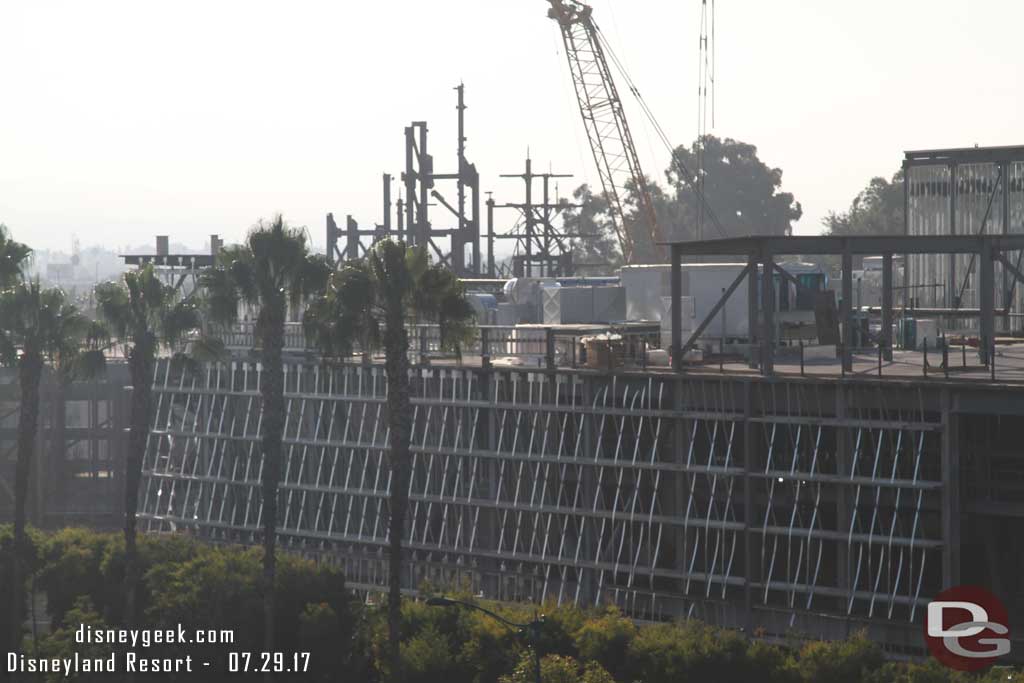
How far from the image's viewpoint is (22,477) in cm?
5531

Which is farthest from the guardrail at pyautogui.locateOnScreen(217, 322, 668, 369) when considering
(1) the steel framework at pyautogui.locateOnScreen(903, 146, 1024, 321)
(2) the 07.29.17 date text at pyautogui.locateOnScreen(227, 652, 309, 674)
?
(1) the steel framework at pyautogui.locateOnScreen(903, 146, 1024, 321)

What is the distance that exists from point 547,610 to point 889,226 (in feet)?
472

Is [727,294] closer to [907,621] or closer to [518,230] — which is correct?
[907,621]

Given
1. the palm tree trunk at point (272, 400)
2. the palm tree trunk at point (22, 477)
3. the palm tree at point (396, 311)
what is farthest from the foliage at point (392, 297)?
the palm tree trunk at point (22, 477)

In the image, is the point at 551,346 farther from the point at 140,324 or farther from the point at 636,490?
the point at 140,324

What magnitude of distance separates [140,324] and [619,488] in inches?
664

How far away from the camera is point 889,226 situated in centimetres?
17925

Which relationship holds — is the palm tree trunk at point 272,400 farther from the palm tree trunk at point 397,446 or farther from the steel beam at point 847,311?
the steel beam at point 847,311

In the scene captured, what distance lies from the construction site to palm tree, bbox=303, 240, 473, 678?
188 cm

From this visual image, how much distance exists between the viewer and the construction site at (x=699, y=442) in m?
41.1

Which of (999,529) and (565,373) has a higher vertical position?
(565,373)

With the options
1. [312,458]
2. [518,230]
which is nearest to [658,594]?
[312,458]

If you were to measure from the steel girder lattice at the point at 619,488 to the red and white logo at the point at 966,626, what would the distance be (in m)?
0.73

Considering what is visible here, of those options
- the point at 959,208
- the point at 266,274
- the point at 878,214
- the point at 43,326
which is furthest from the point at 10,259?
the point at 878,214
